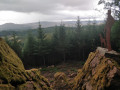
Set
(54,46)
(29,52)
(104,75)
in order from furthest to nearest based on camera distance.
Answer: (54,46)
(29,52)
(104,75)

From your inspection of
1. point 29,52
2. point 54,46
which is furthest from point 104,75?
point 29,52

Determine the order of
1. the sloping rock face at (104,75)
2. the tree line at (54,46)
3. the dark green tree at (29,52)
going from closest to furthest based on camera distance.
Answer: the sloping rock face at (104,75) → the tree line at (54,46) → the dark green tree at (29,52)

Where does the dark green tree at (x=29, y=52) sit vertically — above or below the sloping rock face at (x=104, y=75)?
below

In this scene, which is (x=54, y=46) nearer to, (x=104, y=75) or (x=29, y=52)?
(x=29, y=52)

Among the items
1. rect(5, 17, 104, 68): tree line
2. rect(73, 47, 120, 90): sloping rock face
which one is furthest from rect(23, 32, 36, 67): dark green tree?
rect(73, 47, 120, 90): sloping rock face

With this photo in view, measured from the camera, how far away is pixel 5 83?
2.80 m

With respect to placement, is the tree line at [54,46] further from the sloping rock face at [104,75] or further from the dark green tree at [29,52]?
the sloping rock face at [104,75]

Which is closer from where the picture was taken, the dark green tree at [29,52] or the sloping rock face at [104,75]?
the sloping rock face at [104,75]

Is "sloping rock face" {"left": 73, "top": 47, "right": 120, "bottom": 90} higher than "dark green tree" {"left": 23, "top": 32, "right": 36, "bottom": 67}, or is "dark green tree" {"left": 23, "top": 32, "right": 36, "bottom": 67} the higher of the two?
"sloping rock face" {"left": 73, "top": 47, "right": 120, "bottom": 90}

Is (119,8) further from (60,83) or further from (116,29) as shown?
(60,83)

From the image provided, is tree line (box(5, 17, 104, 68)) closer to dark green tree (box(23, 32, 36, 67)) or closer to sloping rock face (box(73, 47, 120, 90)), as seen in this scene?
dark green tree (box(23, 32, 36, 67))

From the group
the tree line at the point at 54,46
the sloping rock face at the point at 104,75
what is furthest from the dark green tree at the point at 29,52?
the sloping rock face at the point at 104,75

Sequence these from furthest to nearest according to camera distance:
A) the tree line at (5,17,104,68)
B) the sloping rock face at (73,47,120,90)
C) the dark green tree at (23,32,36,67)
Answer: the dark green tree at (23,32,36,67)
the tree line at (5,17,104,68)
the sloping rock face at (73,47,120,90)

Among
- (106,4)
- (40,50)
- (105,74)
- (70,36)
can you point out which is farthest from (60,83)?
(70,36)
